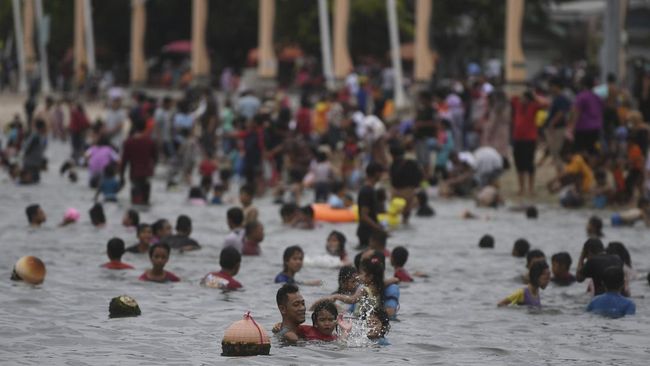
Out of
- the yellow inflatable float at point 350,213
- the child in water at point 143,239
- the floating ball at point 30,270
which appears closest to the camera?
the floating ball at point 30,270

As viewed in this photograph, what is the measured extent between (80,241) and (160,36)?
173 feet

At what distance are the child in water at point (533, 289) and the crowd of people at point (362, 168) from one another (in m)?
0.01

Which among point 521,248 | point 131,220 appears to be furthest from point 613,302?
point 131,220

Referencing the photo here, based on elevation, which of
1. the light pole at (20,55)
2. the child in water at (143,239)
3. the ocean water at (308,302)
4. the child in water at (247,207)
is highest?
the light pole at (20,55)

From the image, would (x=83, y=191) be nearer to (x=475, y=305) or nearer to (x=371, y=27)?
(x=475, y=305)

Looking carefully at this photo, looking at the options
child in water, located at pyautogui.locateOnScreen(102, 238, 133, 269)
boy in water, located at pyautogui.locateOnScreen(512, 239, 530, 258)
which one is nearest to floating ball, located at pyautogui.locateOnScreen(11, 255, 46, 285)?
child in water, located at pyautogui.locateOnScreen(102, 238, 133, 269)

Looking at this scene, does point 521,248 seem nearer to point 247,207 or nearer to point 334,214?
point 247,207

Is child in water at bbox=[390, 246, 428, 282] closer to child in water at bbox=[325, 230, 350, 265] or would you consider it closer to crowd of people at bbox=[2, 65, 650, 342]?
crowd of people at bbox=[2, 65, 650, 342]

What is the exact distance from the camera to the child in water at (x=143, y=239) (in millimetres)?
19562

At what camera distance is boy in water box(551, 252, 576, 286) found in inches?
685

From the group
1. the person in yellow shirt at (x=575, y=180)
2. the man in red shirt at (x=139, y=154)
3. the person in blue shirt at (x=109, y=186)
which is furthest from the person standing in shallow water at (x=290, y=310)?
the person in yellow shirt at (x=575, y=180)

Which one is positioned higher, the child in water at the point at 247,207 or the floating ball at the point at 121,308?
the child in water at the point at 247,207

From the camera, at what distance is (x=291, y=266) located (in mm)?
17188

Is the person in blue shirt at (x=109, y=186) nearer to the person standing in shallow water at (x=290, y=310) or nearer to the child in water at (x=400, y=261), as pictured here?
the child in water at (x=400, y=261)
